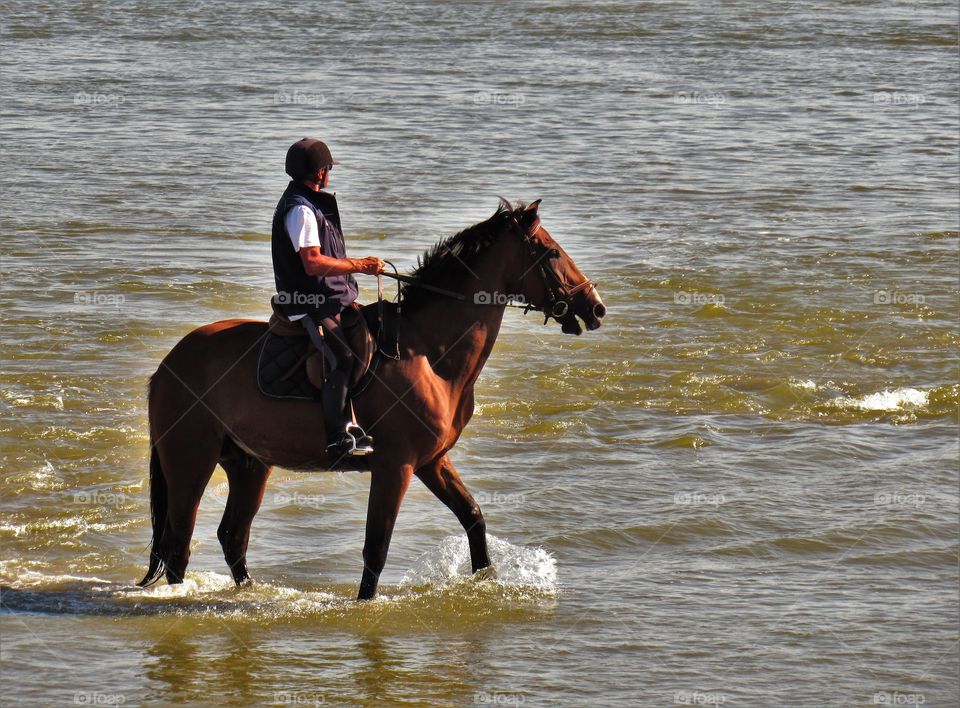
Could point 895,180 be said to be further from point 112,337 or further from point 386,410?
point 386,410

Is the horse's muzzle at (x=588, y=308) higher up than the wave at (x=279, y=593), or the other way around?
the horse's muzzle at (x=588, y=308)

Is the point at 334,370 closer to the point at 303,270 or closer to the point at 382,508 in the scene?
the point at 303,270

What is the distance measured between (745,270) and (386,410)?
9688 mm

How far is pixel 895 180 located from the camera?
2109 centimetres
